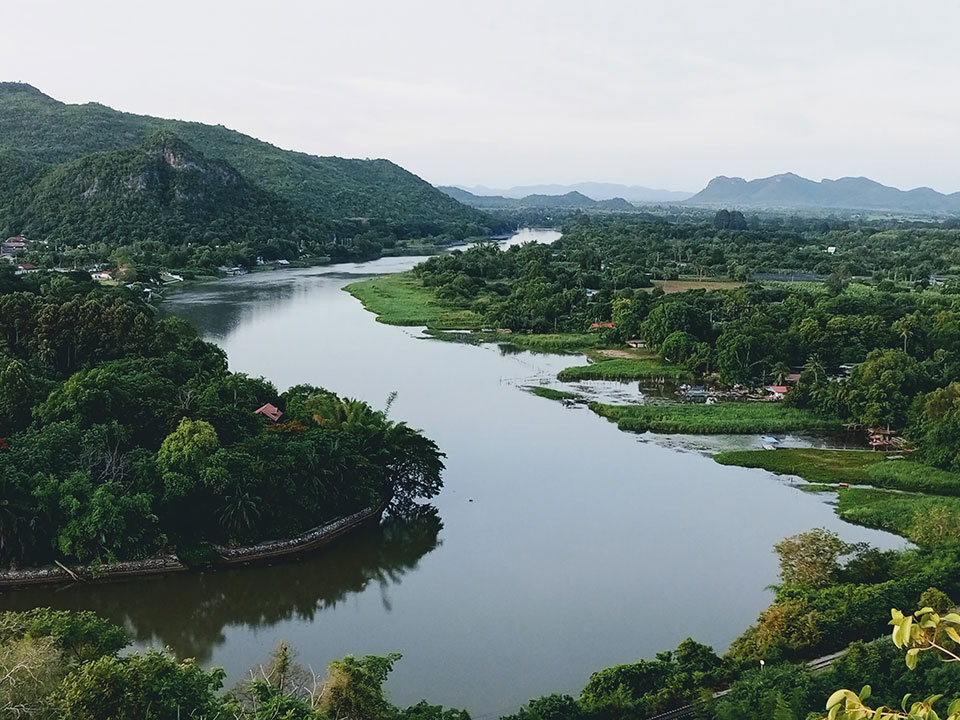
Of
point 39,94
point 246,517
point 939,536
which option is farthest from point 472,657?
point 39,94

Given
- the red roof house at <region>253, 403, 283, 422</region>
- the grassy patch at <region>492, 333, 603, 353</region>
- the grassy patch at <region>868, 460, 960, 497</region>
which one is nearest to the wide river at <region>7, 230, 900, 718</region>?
the grassy patch at <region>868, 460, 960, 497</region>

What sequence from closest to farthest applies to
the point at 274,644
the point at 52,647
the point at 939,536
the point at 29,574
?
the point at 52,647 → the point at 274,644 → the point at 29,574 → the point at 939,536

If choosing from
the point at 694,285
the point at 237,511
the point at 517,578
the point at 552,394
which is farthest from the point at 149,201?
the point at 517,578

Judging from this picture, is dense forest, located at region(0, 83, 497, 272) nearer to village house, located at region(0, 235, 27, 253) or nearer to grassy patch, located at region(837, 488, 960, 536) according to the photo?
village house, located at region(0, 235, 27, 253)

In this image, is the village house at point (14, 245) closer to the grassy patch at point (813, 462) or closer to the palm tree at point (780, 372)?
the palm tree at point (780, 372)

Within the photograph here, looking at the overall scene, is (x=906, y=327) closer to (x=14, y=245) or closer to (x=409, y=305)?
(x=409, y=305)

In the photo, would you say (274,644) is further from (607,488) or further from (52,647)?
(607,488)

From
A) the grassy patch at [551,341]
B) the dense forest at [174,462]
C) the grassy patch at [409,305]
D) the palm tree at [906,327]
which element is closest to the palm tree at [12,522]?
the dense forest at [174,462]
